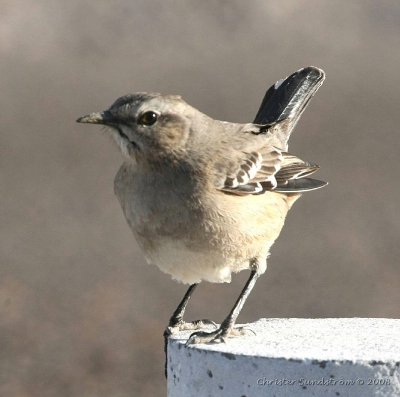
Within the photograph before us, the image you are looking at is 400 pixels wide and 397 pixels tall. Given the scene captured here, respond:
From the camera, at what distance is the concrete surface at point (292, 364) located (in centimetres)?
594

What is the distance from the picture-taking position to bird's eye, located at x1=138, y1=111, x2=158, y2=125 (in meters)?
7.20

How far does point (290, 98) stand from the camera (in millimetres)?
9164

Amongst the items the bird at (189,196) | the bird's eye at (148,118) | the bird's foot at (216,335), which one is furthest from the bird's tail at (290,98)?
the bird's foot at (216,335)

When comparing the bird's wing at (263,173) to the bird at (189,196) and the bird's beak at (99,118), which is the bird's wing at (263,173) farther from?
the bird's beak at (99,118)

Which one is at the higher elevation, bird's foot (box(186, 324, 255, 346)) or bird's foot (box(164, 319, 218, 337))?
bird's foot (box(186, 324, 255, 346))

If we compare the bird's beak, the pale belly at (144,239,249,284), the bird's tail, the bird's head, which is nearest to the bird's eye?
the bird's head

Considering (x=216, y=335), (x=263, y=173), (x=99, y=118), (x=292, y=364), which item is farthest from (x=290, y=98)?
(x=292, y=364)

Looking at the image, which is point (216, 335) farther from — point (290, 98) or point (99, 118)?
point (290, 98)

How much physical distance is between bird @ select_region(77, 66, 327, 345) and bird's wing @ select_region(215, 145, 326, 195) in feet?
0.03

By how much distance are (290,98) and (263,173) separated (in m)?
1.32

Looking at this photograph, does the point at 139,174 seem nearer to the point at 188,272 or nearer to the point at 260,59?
the point at 188,272

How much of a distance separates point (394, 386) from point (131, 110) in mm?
2274

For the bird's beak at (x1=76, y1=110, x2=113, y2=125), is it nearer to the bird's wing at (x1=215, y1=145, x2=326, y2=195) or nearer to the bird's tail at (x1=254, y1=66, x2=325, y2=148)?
the bird's wing at (x1=215, y1=145, x2=326, y2=195)

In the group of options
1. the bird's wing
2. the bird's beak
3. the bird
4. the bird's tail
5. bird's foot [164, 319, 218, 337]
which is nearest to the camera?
the bird's beak
